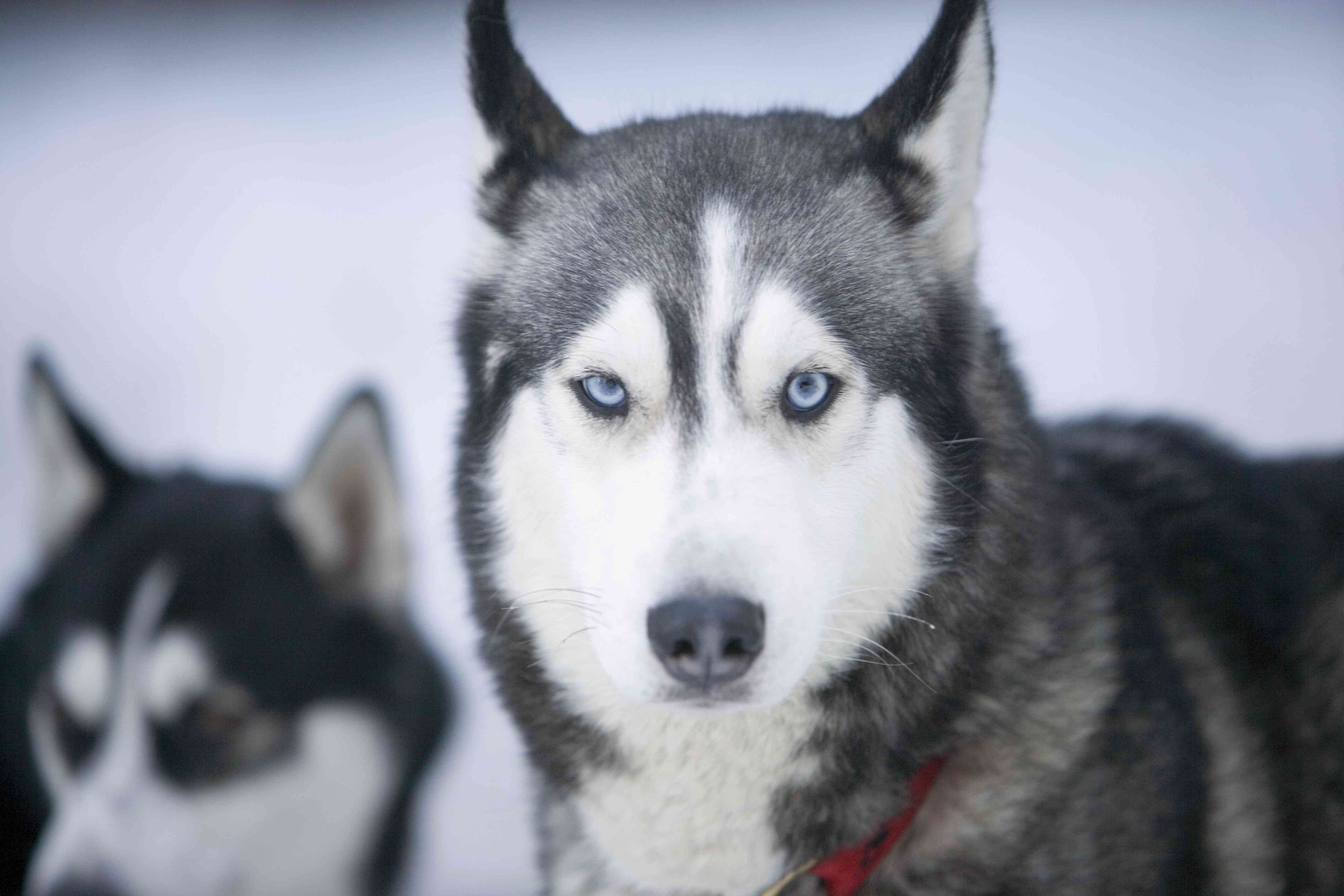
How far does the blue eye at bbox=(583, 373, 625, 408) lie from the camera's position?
1.60 meters

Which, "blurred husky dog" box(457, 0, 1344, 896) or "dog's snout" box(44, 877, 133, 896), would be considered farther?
"dog's snout" box(44, 877, 133, 896)

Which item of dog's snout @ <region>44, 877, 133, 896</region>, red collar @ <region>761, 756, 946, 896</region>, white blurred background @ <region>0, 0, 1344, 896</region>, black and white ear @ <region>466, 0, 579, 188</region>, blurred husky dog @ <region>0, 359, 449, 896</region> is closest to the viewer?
red collar @ <region>761, 756, 946, 896</region>

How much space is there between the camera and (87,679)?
7.72ft

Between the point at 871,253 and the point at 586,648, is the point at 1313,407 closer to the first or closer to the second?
the point at 871,253

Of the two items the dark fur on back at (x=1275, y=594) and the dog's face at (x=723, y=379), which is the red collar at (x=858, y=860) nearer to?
the dog's face at (x=723, y=379)

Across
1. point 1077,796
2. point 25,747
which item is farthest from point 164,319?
point 1077,796

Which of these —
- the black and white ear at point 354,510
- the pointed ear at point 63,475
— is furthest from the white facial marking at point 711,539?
the pointed ear at point 63,475

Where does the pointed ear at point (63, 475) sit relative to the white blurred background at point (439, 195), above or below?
below

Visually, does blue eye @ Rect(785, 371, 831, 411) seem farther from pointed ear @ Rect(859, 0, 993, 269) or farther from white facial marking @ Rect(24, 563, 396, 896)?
white facial marking @ Rect(24, 563, 396, 896)

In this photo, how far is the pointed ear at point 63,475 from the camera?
265 centimetres

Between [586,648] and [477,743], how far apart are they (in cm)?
172

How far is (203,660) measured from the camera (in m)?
2.36

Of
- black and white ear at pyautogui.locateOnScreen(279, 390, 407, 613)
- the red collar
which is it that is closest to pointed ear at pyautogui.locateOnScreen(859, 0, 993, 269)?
the red collar

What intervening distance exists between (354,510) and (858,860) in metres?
1.63
